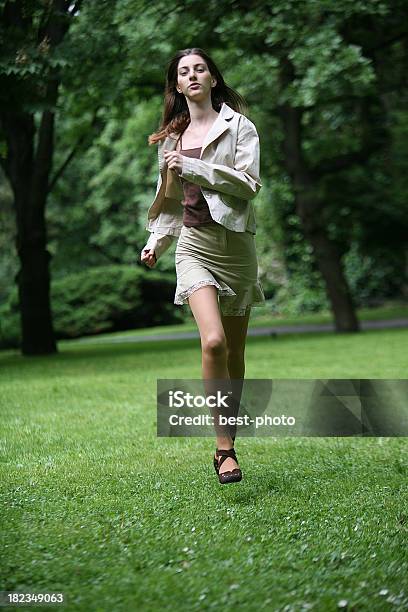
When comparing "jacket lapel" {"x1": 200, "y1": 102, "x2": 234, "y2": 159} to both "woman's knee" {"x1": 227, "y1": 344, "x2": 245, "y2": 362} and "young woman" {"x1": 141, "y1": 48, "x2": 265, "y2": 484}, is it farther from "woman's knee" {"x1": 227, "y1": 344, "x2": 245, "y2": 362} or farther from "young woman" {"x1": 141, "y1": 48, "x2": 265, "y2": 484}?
"woman's knee" {"x1": 227, "y1": 344, "x2": 245, "y2": 362}

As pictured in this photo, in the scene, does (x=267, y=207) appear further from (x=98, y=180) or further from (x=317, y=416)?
(x=317, y=416)

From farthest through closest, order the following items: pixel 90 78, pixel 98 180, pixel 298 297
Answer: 1. pixel 98 180
2. pixel 298 297
3. pixel 90 78

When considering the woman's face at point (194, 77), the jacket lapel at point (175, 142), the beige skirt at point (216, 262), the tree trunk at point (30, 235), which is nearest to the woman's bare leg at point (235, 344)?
the beige skirt at point (216, 262)

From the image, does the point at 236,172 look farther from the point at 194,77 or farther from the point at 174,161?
the point at 194,77

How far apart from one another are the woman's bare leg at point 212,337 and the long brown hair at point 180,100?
0.90 metres

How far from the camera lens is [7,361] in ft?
48.8

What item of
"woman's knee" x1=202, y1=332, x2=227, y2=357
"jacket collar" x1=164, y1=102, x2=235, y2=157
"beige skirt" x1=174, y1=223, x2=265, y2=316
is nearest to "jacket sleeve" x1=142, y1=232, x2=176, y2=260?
"beige skirt" x1=174, y1=223, x2=265, y2=316

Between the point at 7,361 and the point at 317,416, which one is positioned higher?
the point at 317,416

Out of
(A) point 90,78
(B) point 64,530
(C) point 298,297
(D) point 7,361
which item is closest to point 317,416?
(B) point 64,530

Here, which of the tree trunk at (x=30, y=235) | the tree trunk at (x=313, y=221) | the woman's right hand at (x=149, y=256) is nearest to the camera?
the woman's right hand at (x=149, y=256)

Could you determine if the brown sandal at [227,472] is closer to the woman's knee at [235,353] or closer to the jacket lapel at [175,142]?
the woman's knee at [235,353]

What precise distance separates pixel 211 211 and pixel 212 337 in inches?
24.6

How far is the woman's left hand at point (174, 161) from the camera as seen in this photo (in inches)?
187

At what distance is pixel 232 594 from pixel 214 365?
174 cm
